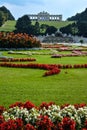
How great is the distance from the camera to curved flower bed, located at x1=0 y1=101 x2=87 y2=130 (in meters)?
7.72

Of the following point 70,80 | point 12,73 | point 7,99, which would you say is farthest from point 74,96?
point 12,73

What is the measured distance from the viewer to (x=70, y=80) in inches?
632

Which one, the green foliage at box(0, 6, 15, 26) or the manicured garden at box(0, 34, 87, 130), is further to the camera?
the green foliage at box(0, 6, 15, 26)

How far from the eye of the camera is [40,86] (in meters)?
14.4

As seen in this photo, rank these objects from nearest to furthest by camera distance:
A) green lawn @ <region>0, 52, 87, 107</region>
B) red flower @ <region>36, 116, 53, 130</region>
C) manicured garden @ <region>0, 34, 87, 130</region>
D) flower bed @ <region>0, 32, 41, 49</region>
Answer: red flower @ <region>36, 116, 53, 130</region> < manicured garden @ <region>0, 34, 87, 130</region> < green lawn @ <region>0, 52, 87, 107</region> < flower bed @ <region>0, 32, 41, 49</region>

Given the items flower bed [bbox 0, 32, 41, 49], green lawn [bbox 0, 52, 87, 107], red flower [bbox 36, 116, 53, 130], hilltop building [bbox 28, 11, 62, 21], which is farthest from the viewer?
hilltop building [bbox 28, 11, 62, 21]

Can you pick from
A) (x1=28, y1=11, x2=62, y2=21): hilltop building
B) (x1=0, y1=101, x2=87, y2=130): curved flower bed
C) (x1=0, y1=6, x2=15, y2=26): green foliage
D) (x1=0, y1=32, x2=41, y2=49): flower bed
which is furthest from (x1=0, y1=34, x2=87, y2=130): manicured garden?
(x1=28, y1=11, x2=62, y2=21): hilltop building

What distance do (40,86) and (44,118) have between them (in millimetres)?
6495

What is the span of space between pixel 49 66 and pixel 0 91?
247 inches

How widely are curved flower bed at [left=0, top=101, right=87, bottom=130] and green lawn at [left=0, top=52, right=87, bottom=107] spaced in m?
2.95

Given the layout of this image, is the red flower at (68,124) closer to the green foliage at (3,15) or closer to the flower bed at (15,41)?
the flower bed at (15,41)

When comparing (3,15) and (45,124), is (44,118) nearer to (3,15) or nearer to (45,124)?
(45,124)

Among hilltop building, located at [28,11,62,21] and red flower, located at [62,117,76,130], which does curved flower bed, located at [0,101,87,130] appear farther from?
hilltop building, located at [28,11,62,21]

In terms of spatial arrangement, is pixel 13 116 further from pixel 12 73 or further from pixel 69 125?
pixel 12 73
